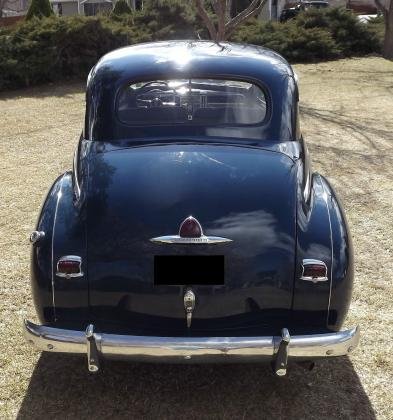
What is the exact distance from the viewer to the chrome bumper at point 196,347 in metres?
2.52

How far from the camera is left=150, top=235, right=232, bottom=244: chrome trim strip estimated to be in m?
2.62

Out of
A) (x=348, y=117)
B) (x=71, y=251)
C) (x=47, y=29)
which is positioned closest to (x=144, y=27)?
(x=47, y=29)

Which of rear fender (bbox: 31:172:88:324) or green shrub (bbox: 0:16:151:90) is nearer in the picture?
rear fender (bbox: 31:172:88:324)

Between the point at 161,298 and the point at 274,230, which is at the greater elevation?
the point at 274,230

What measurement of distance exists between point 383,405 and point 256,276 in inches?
42.6

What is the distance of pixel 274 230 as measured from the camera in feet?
8.89

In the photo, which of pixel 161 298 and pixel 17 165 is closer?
pixel 161 298

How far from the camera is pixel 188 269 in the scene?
8.70 ft

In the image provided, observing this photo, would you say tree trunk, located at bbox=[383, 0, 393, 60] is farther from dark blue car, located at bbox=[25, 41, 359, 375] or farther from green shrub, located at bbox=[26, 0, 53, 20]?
dark blue car, located at bbox=[25, 41, 359, 375]

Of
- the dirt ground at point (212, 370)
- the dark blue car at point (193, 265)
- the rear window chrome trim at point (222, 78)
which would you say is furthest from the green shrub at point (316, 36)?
the dark blue car at point (193, 265)

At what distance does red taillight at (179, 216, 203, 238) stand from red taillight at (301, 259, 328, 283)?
1.81 ft

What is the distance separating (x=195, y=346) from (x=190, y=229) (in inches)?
21.8

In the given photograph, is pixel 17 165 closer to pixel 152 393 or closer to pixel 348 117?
pixel 152 393

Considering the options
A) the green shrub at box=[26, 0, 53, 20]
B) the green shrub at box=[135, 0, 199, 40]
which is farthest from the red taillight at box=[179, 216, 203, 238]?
the green shrub at box=[26, 0, 53, 20]
